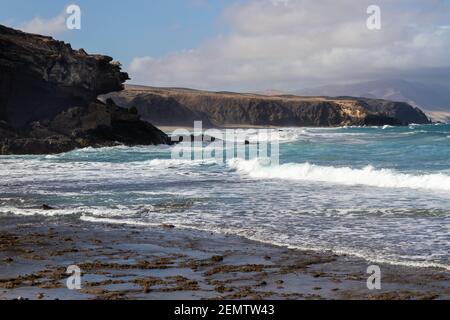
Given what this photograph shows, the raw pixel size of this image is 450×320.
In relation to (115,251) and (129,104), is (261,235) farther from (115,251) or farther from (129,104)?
(129,104)

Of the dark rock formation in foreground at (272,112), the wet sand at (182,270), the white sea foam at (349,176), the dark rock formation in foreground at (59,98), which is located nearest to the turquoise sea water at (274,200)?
the white sea foam at (349,176)

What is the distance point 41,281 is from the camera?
381 inches

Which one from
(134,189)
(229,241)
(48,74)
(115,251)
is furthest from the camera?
(48,74)

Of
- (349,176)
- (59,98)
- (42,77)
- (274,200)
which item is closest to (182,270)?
(274,200)

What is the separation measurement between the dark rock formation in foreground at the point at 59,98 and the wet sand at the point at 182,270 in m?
40.8

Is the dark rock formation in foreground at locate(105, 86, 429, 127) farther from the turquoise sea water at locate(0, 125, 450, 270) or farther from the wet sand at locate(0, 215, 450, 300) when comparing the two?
the wet sand at locate(0, 215, 450, 300)

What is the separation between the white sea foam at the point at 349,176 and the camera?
78.9 feet

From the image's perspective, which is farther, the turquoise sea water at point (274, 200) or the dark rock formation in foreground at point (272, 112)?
the dark rock formation in foreground at point (272, 112)

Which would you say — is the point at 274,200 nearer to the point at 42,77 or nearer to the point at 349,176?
the point at 349,176

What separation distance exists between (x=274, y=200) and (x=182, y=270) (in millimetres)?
9928

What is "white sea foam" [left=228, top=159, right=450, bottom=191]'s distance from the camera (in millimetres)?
24047

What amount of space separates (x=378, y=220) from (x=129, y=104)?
131 meters

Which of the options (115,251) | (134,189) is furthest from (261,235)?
(134,189)

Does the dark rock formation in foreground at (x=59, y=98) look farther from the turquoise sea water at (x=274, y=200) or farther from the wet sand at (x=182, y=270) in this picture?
the wet sand at (x=182, y=270)
